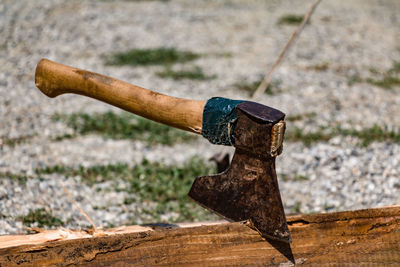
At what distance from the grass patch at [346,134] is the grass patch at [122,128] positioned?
1750 mm

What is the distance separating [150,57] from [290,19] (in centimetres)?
659

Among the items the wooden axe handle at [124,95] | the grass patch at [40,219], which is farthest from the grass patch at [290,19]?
the wooden axe handle at [124,95]

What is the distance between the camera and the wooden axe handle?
3.12 metres

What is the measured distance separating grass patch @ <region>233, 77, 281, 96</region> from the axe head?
704 centimetres

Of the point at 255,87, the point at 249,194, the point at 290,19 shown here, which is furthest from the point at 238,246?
the point at 290,19

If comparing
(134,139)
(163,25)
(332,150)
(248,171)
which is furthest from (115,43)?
(248,171)

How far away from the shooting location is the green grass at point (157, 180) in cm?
541

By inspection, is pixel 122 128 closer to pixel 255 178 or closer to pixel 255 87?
pixel 255 87

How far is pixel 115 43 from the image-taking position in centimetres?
1372

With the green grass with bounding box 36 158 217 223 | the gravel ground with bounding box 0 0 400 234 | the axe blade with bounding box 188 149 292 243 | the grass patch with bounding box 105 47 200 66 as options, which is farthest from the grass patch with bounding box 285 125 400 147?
the grass patch with bounding box 105 47 200 66

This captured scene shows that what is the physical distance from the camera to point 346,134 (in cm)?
759

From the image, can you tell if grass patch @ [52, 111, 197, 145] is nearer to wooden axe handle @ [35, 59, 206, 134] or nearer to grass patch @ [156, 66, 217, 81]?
grass patch @ [156, 66, 217, 81]

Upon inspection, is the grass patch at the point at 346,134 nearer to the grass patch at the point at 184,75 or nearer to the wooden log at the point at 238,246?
the grass patch at the point at 184,75

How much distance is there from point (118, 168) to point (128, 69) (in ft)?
18.4
